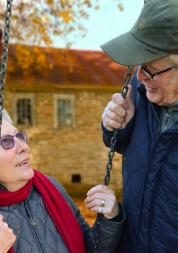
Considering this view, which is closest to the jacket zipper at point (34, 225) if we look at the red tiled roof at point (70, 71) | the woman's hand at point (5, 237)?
the woman's hand at point (5, 237)

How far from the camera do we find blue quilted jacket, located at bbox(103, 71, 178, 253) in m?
2.06

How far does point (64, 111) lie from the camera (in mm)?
19406

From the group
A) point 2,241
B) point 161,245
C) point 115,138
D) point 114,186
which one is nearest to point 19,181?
point 2,241

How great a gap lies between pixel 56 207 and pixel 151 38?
3.23 feet

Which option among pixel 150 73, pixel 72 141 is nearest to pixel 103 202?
pixel 150 73

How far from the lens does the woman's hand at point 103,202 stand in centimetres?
224

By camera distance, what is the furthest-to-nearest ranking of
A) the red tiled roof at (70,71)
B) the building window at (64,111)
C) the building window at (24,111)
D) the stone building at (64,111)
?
the building window at (64,111) → the building window at (24,111) → the stone building at (64,111) → the red tiled roof at (70,71)

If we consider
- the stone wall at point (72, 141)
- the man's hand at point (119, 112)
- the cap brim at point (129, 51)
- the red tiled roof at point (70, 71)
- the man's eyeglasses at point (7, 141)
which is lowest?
the stone wall at point (72, 141)

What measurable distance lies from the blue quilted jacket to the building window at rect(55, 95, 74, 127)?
17.1m

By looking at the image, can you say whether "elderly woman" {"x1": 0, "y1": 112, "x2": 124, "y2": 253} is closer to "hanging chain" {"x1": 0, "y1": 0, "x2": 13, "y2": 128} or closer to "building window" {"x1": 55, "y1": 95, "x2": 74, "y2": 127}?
"hanging chain" {"x1": 0, "y1": 0, "x2": 13, "y2": 128}

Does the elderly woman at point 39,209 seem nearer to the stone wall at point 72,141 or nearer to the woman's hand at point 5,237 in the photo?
the woman's hand at point 5,237

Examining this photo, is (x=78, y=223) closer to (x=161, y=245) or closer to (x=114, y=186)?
(x=161, y=245)

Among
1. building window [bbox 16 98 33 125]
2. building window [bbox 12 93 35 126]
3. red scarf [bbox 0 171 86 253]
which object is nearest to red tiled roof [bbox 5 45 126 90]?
building window [bbox 12 93 35 126]

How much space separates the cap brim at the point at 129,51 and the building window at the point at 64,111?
678 inches
